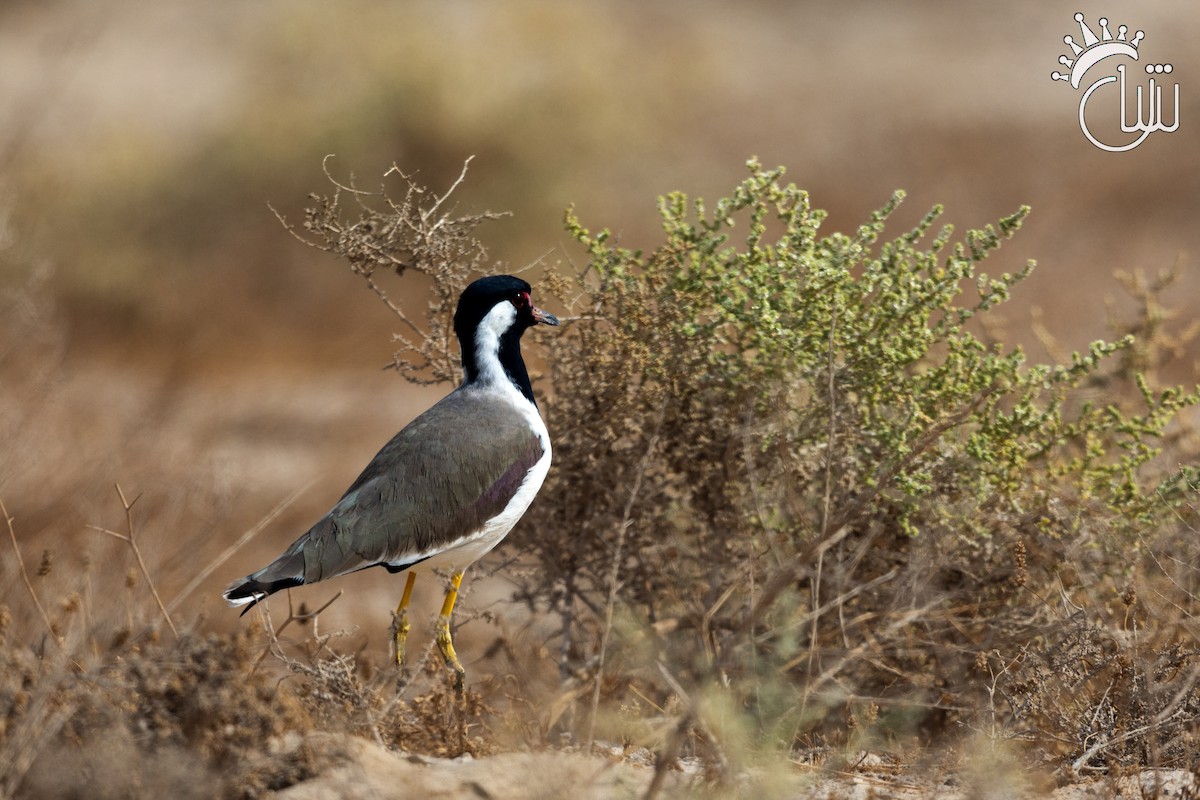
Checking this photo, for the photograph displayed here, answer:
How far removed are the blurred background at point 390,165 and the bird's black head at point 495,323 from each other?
3818mm

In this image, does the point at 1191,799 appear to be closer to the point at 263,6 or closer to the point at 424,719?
the point at 424,719

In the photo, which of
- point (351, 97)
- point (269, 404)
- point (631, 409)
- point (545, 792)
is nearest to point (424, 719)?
point (545, 792)

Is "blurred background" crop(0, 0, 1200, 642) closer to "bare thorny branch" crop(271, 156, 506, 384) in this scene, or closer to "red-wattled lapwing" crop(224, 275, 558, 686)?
"bare thorny branch" crop(271, 156, 506, 384)

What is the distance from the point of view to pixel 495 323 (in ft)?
14.7

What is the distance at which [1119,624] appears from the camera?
463cm

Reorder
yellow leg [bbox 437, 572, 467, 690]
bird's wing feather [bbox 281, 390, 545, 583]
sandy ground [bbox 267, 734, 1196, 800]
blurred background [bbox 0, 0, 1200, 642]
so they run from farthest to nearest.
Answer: blurred background [bbox 0, 0, 1200, 642] → yellow leg [bbox 437, 572, 467, 690] → bird's wing feather [bbox 281, 390, 545, 583] → sandy ground [bbox 267, 734, 1196, 800]

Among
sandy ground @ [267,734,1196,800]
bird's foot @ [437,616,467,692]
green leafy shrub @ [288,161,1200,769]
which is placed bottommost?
sandy ground @ [267,734,1196,800]

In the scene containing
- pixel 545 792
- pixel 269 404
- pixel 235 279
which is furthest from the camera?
pixel 235 279

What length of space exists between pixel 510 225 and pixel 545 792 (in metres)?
13.3

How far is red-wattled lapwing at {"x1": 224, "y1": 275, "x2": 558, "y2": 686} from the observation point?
408cm

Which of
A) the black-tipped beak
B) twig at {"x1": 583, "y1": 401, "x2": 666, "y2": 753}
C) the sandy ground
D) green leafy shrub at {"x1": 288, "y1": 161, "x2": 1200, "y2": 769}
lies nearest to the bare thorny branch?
green leafy shrub at {"x1": 288, "y1": 161, "x2": 1200, "y2": 769}

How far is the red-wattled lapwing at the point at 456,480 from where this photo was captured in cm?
408

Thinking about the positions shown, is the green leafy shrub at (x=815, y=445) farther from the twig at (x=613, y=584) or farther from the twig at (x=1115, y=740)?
the twig at (x=1115, y=740)

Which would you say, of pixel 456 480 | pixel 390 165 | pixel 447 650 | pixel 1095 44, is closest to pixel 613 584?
pixel 456 480
